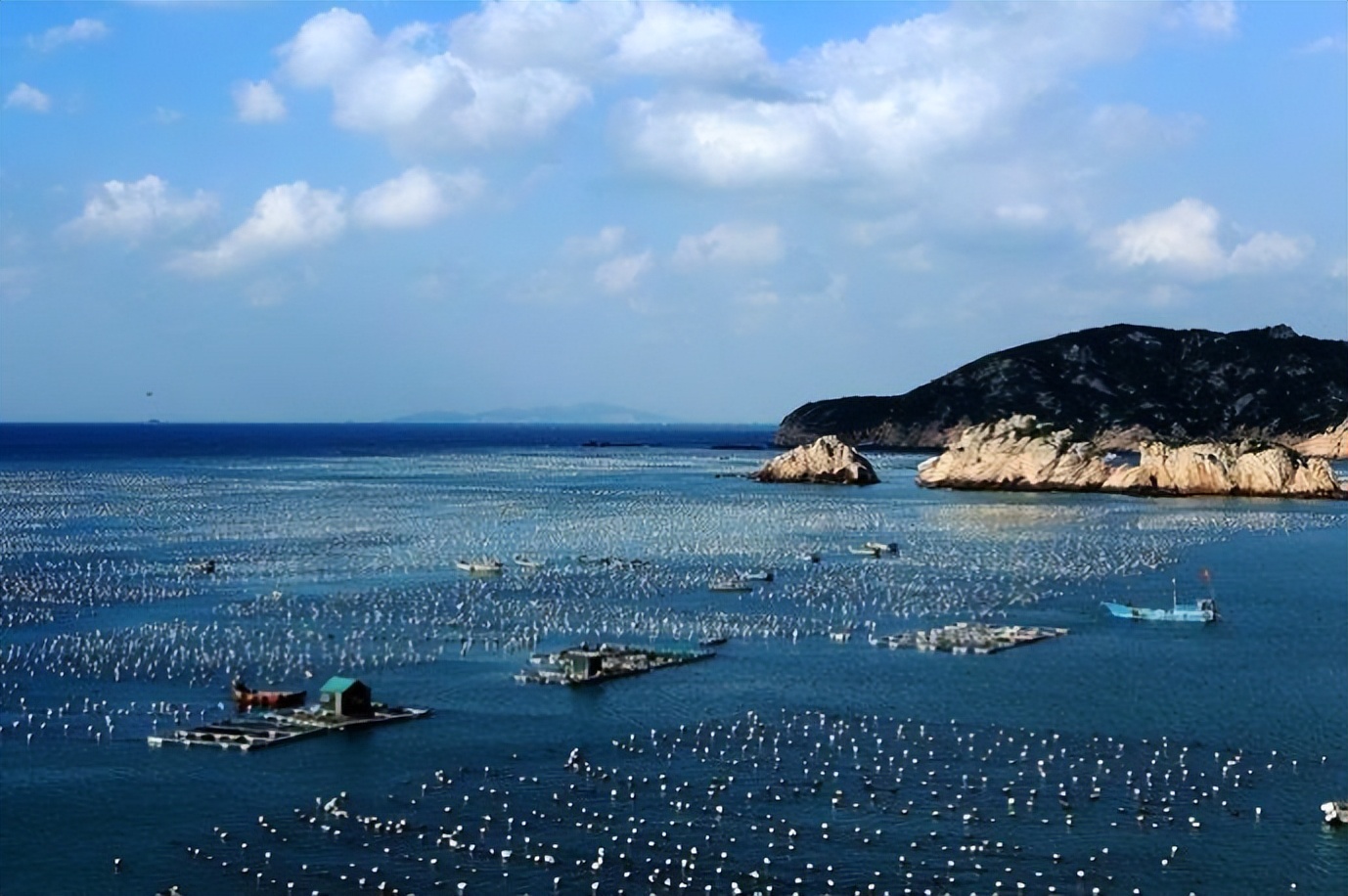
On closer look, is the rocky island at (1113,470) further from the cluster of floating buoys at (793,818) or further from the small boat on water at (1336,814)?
the small boat on water at (1336,814)

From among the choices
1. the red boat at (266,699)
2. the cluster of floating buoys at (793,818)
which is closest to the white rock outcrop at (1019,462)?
the cluster of floating buoys at (793,818)

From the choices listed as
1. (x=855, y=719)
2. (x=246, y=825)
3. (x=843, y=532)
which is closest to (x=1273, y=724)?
(x=855, y=719)

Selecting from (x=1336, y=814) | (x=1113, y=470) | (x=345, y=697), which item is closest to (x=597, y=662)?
(x=345, y=697)

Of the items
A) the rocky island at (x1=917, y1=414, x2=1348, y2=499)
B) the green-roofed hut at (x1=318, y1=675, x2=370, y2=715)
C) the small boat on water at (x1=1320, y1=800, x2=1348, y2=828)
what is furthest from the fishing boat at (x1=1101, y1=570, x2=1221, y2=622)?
the rocky island at (x1=917, y1=414, x2=1348, y2=499)

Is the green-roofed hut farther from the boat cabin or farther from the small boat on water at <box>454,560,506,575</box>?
the small boat on water at <box>454,560,506,575</box>

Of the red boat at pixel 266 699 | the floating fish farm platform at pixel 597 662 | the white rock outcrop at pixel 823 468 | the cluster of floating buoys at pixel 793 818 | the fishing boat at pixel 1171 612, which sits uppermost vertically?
the white rock outcrop at pixel 823 468
